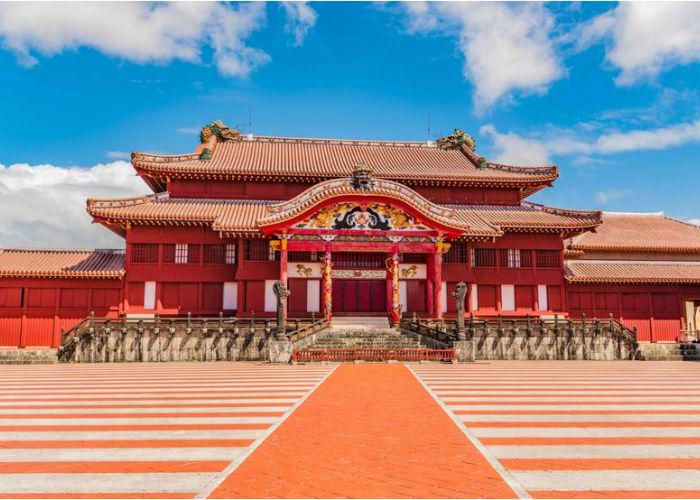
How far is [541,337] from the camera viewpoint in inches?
1018

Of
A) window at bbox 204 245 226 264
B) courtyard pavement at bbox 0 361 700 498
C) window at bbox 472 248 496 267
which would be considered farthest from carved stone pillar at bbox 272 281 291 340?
window at bbox 472 248 496 267

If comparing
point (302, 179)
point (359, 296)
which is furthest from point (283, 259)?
point (302, 179)

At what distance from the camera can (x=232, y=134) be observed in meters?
39.0

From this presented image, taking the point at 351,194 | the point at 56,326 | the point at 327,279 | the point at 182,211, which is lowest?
the point at 56,326

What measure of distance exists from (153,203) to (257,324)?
1124 cm

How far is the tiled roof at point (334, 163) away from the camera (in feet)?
107

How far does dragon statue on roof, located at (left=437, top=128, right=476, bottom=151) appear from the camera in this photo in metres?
40.3

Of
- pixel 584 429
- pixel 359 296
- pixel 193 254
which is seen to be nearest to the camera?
pixel 584 429

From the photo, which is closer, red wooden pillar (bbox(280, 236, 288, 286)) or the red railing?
the red railing

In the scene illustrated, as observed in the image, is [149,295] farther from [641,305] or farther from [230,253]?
[641,305]

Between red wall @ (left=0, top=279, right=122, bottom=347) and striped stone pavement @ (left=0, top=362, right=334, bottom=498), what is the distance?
40.3 ft

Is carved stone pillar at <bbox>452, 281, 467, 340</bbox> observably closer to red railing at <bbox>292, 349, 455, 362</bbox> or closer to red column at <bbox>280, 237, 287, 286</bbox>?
red railing at <bbox>292, 349, 455, 362</bbox>

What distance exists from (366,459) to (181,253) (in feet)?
84.2

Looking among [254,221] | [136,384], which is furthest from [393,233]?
[136,384]
